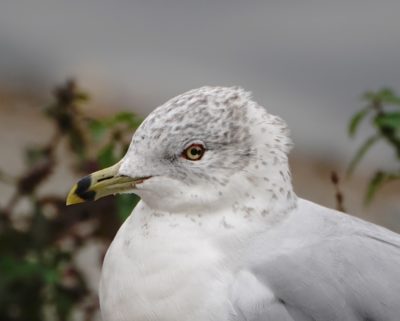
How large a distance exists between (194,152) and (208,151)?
19 millimetres

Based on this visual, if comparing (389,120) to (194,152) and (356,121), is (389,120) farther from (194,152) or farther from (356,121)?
(194,152)

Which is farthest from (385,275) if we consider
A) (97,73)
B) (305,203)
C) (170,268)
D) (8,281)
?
(97,73)

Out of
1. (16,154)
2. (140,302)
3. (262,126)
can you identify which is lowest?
(16,154)

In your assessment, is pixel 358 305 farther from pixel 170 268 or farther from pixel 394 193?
pixel 394 193

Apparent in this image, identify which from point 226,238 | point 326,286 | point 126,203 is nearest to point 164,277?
point 226,238

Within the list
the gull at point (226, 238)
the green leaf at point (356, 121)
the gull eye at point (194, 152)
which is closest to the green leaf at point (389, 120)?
the green leaf at point (356, 121)

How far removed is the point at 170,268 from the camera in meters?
1.42

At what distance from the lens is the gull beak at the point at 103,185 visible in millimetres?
1432

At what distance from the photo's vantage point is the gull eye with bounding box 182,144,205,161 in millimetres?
1431

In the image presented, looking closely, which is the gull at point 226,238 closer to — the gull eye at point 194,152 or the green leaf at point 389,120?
the gull eye at point 194,152

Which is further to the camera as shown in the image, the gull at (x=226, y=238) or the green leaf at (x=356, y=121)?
the green leaf at (x=356, y=121)

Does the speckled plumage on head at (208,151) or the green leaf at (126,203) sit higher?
the speckled plumage on head at (208,151)

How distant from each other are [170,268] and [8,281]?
0.78m

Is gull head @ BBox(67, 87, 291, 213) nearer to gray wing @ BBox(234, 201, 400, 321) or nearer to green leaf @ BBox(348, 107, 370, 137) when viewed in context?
gray wing @ BBox(234, 201, 400, 321)
